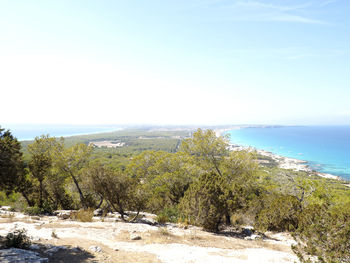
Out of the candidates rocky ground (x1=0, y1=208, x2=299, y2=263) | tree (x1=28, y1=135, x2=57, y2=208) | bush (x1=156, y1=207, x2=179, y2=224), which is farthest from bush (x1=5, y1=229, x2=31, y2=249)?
Result: tree (x1=28, y1=135, x2=57, y2=208)

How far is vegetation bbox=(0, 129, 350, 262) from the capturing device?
26.7 feet

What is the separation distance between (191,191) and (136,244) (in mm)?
4933

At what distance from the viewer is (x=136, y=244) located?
32.9 feet

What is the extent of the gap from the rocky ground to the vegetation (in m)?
1.23

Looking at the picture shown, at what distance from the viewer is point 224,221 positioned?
1485 cm

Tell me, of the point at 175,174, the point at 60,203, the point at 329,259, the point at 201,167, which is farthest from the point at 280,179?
the point at 60,203

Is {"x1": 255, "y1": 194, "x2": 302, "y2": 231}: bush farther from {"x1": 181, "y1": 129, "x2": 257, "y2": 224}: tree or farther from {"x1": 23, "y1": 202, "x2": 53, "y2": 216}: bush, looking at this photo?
{"x1": 23, "y1": 202, "x2": 53, "y2": 216}: bush

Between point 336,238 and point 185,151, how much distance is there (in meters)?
20.8

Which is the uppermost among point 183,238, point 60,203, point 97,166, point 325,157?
point 97,166

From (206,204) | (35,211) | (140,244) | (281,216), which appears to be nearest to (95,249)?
(140,244)

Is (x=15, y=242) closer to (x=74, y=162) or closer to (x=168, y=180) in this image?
(x=74, y=162)

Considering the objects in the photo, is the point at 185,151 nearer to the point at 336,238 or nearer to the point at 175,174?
the point at 175,174

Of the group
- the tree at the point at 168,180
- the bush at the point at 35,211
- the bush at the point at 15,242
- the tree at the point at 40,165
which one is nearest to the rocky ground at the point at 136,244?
the bush at the point at 15,242

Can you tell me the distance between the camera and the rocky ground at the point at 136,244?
8117 millimetres
